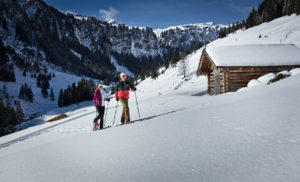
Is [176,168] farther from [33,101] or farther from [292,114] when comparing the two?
[33,101]

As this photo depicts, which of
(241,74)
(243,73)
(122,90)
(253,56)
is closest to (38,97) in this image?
(122,90)

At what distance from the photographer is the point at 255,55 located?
1398 cm

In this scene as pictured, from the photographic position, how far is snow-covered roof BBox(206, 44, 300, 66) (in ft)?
44.0

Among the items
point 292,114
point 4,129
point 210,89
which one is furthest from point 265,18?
point 4,129

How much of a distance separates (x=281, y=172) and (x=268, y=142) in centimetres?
84

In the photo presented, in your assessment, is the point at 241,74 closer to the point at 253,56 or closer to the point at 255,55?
the point at 253,56

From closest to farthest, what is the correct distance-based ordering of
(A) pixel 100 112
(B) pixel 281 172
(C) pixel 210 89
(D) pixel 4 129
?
(B) pixel 281 172, (A) pixel 100 112, (C) pixel 210 89, (D) pixel 4 129

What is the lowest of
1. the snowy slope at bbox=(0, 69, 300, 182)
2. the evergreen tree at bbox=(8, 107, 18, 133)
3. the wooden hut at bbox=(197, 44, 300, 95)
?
the evergreen tree at bbox=(8, 107, 18, 133)

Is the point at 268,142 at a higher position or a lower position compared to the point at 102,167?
higher

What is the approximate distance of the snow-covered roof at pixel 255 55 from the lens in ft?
44.0

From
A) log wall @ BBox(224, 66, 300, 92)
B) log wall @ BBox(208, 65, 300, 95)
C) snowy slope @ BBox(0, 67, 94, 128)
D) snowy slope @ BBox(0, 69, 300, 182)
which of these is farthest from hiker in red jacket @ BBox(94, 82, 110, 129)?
snowy slope @ BBox(0, 67, 94, 128)

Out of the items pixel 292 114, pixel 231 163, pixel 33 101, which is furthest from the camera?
pixel 33 101

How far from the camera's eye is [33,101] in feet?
331

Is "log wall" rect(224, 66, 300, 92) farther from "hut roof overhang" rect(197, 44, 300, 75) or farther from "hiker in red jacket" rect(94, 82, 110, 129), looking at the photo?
"hiker in red jacket" rect(94, 82, 110, 129)
